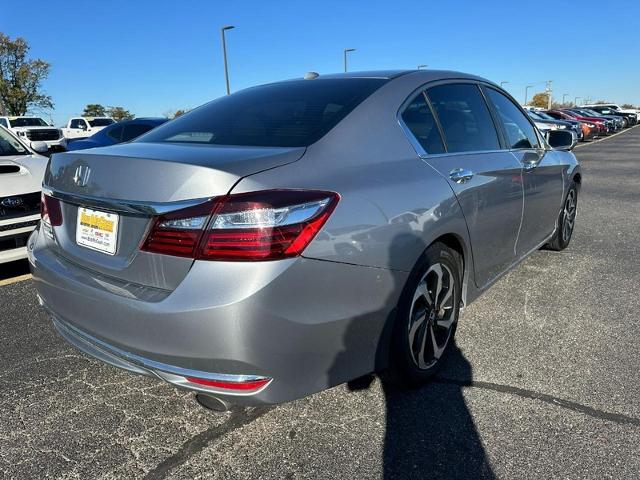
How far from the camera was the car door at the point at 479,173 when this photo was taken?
2.79m

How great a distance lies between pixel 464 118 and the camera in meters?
3.18

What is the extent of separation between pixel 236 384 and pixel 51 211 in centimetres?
136

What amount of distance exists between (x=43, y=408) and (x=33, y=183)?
8.92ft

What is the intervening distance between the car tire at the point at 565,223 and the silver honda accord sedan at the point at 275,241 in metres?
2.46

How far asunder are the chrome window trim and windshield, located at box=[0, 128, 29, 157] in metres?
3.70

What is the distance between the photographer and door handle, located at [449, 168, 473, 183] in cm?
268

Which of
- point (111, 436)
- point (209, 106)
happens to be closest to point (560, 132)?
point (209, 106)

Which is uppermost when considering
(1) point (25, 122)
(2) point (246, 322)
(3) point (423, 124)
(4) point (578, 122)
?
(1) point (25, 122)

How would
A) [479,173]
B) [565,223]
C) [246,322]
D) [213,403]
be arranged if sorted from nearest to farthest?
[246,322], [213,403], [479,173], [565,223]

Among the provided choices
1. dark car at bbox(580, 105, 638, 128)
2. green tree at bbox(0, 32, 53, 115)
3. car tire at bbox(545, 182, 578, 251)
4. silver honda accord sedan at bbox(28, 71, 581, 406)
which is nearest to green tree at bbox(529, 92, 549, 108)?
dark car at bbox(580, 105, 638, 128)

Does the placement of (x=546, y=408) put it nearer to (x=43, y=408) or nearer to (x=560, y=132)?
(x=43, y=408)

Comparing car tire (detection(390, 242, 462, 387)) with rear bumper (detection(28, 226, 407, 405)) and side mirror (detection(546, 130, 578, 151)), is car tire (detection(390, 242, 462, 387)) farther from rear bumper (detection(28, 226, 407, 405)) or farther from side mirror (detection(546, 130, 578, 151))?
side mirror (detection(546, 130, 578, 151))

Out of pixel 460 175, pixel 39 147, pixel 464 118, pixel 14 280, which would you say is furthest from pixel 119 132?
pixel 460 175

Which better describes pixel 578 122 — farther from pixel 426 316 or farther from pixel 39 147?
pixel 426 316
